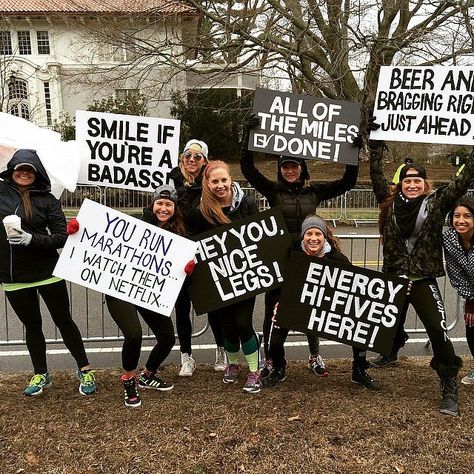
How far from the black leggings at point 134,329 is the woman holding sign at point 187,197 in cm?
42

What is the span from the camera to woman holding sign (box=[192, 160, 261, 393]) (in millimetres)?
4152

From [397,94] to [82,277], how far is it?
309 cm

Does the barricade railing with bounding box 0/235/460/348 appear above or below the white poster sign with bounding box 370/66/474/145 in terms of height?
below

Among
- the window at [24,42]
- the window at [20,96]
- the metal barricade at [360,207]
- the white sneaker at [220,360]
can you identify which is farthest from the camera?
the window at [24,42]

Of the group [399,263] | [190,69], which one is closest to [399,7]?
[190,69]

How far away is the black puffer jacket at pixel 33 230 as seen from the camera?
4008mm

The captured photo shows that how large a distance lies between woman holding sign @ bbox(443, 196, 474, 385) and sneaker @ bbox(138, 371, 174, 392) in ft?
8.32

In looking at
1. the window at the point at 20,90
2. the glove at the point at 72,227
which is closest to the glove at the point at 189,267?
the glove at the point at 72,227

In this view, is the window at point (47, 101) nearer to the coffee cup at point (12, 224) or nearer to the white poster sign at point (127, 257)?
the white poster sign at point (127, 257)

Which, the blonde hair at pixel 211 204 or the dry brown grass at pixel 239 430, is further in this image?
the blonde hair at pixel 211 204

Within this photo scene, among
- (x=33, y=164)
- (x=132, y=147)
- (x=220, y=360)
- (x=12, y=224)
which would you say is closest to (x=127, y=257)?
(x=12, y=224)

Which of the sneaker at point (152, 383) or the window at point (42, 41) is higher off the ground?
the window at point (42, 41)

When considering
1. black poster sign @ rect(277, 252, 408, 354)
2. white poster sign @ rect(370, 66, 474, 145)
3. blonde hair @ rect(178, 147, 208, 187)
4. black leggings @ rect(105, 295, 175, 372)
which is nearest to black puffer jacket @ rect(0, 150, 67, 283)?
black leggings @ rect(105, 295, 175, 372)

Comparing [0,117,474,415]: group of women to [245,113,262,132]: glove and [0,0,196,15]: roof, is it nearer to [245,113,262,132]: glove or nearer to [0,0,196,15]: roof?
[245,113,262,132]: glove
